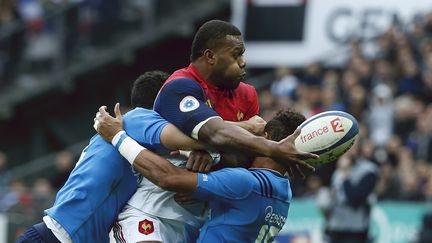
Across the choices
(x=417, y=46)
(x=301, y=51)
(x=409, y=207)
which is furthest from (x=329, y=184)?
(x=301, y=51)

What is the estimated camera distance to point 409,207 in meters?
16.8

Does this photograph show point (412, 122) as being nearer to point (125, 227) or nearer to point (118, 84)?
point (118, 84)

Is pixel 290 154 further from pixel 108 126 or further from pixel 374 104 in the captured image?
pixel 374 104

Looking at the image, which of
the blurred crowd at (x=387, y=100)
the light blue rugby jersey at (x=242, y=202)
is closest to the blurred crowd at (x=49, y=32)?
the blurred crowd at (x=387, y=100)

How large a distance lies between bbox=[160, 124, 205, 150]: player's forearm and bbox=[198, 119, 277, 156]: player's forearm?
0.29 feet

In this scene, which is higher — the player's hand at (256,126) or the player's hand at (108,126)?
the player's hand at (256,126)

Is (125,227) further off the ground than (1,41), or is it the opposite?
(125,227)

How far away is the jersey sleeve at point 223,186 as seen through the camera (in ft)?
26.6

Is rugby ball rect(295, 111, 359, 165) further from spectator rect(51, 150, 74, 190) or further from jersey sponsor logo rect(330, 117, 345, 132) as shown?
spectator rect(51, 150, 74, 190)

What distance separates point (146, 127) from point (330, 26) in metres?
14.7

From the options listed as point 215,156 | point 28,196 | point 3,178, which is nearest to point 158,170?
point 215,156

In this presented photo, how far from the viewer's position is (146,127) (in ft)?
27.3

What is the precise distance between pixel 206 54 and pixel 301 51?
1503 cm

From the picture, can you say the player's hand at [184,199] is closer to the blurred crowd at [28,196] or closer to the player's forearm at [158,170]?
the player's forearm at [158,170]
